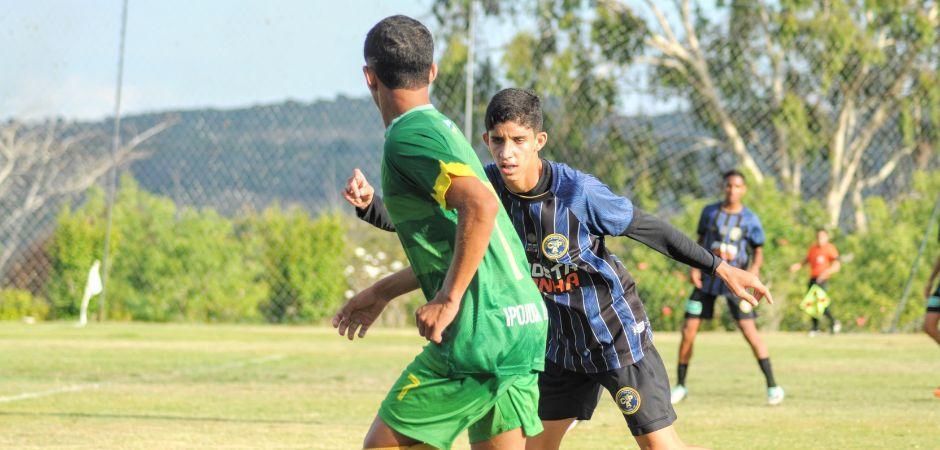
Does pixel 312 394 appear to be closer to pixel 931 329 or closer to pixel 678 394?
pixel 678 394

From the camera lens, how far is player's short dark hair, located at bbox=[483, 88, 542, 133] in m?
4.59

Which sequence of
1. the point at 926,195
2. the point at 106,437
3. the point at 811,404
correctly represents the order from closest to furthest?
the point at 106,437 < the point at 811,404 < the point at 926,195

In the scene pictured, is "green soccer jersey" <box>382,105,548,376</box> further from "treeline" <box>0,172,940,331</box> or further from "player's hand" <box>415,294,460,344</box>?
"treeline" <box>0,172,940,331</box>

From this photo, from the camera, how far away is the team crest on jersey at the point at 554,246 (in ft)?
15.8

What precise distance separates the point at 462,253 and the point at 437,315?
180 millimetres

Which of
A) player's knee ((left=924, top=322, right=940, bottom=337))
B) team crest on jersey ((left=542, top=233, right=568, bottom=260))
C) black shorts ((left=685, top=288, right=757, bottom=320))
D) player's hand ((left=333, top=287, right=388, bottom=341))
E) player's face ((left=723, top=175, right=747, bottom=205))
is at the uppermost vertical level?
player's face ((left=723, top=175, right=747, bottom=205))

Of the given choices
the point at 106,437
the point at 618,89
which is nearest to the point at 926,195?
the point at 618,89

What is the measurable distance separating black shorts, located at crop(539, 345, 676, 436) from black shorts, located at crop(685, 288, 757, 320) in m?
5.40

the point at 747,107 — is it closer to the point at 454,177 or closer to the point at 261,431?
the point at 261,431

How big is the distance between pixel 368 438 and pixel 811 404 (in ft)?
21.1

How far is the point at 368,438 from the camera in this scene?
12.4 ft

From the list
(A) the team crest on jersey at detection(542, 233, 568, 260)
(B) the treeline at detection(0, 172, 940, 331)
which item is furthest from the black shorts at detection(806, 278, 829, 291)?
(A) the team crest on jersey at detection(542, 233, 568, 260)

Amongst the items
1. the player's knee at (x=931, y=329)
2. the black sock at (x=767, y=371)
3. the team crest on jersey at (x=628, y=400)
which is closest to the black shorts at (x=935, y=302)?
the player's knee at (x=931, y=329)

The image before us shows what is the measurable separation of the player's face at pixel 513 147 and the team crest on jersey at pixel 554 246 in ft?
0.80
